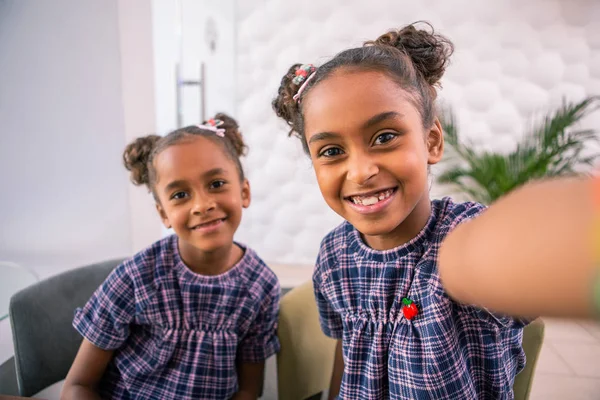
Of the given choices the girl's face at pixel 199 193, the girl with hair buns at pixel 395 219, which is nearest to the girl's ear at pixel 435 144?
the girl with hair buns at pixel 395 219

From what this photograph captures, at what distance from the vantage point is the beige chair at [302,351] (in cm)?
114

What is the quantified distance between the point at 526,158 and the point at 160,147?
2.62 m

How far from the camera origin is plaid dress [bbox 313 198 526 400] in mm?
757

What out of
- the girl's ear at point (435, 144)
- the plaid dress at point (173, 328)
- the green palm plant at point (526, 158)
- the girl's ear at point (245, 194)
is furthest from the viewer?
the green palm plant at point (526, 158)

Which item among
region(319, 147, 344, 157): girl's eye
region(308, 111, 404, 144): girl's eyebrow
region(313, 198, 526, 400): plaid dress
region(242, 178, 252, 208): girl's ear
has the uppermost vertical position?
region(308, 111, 404, 144): girl's eyebrow

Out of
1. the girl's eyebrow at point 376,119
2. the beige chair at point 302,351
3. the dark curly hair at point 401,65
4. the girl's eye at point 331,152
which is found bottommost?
the beige chair at point 302,351

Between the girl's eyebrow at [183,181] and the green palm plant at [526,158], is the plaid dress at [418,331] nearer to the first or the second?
the girl's eyebrow at [183,181]

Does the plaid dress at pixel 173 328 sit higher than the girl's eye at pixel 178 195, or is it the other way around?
the girl's eye at pixel 178 195

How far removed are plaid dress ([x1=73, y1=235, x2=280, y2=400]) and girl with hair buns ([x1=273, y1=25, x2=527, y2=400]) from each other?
345mm

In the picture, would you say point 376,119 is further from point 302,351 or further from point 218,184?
point 302,351

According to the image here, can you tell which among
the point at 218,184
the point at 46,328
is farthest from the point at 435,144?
the point at 46,328

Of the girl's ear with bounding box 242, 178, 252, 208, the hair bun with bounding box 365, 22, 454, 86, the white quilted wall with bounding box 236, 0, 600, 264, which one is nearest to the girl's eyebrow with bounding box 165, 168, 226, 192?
the girl's ear with bounding box 242, 178, 252, 208

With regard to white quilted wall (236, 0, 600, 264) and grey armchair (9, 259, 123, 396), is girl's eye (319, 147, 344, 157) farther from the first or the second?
white quilted wall (236, 0, 600, 264)

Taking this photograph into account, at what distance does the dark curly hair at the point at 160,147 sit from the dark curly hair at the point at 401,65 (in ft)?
1.03
